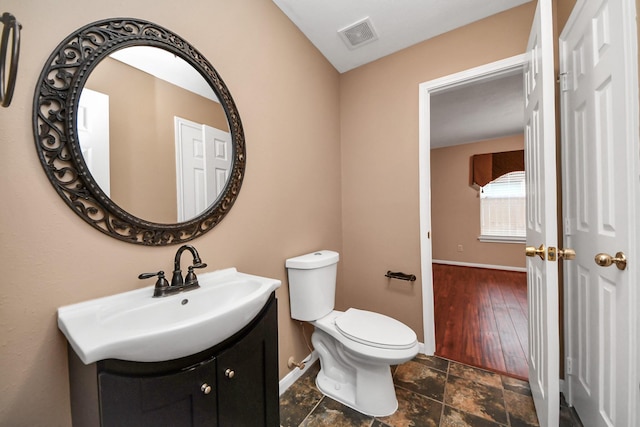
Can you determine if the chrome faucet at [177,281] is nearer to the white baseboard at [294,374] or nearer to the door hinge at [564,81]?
the white baseboard at [294,374]

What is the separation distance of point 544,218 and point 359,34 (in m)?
1.58

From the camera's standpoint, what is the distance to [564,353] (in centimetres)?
133

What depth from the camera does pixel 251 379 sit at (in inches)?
32.6

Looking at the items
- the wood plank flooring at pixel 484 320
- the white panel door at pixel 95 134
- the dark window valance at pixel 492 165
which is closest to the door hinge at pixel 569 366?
the wood plank flooring at pixel 484 320

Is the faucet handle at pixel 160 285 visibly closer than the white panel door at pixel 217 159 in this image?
Yes

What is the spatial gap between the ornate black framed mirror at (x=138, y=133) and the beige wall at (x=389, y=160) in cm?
116

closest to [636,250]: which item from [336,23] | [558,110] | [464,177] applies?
[558,110]

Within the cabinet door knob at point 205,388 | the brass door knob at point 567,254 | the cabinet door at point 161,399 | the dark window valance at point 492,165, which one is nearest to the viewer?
the cabinet door at point 161,399

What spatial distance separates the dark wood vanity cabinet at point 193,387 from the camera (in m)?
0.54

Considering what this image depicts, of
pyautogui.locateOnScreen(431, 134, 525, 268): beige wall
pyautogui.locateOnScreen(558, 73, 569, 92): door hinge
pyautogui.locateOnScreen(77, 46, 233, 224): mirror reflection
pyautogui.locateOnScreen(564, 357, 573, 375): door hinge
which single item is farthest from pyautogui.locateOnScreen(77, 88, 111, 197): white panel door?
pyautogui.locateOnScreen(431, 134, 525, 268): beige wall

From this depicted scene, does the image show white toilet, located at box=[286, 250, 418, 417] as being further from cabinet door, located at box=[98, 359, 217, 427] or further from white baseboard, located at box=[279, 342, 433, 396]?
cabinet door, located at box=[98, 359, 217, 427]

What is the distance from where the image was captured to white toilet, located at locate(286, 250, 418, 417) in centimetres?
120

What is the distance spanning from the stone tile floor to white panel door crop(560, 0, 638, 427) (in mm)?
270

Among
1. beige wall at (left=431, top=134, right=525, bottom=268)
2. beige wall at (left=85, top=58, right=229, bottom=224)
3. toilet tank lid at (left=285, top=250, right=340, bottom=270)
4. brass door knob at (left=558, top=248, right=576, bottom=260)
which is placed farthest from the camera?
beige wall at (left=431, top=134, right=525, bottom=268)
